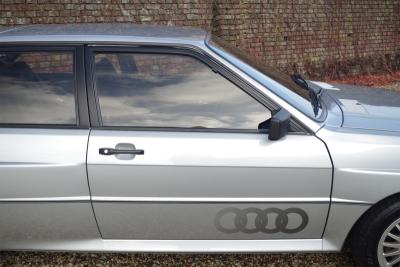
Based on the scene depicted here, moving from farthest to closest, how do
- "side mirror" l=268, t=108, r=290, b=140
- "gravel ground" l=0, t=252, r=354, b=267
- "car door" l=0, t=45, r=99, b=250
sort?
"gravel ground" l=0, t=252, r=354, b=267, "car door" l=0, t=45, r=99, b=250, "side mirror" l=268, t=108, r=290, b=140

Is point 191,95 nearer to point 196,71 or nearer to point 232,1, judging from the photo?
point 196,71

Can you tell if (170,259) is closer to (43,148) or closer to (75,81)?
(43,148)

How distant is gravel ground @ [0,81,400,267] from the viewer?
2.61 meters

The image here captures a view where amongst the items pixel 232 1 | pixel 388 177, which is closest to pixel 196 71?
pixel 388 177

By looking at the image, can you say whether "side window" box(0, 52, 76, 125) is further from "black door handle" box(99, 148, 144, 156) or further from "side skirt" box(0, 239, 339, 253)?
"side skirt" box(0, 239, 339, 253)

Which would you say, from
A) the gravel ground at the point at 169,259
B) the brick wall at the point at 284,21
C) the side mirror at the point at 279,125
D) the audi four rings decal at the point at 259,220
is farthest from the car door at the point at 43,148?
the brick wall at the point at 284,21

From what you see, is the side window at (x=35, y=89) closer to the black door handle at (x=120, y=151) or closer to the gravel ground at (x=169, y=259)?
the black door handle at (x=120, y=151)

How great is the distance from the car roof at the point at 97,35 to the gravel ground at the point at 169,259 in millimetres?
1495

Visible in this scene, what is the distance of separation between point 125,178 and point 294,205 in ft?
3.27

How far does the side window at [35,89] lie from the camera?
87.7 inches

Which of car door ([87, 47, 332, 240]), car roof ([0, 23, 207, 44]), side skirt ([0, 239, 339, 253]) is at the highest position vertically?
car roof ([0, 23, 207, 44])

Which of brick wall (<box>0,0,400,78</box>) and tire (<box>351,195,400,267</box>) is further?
brick wall (<box>0,0,400,78</box>)

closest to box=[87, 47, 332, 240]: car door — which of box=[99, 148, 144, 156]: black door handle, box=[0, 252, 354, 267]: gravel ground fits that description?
box=[99, 148, 144, 156]: black door handle

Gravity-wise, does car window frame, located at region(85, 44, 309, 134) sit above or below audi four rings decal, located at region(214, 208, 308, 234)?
above
